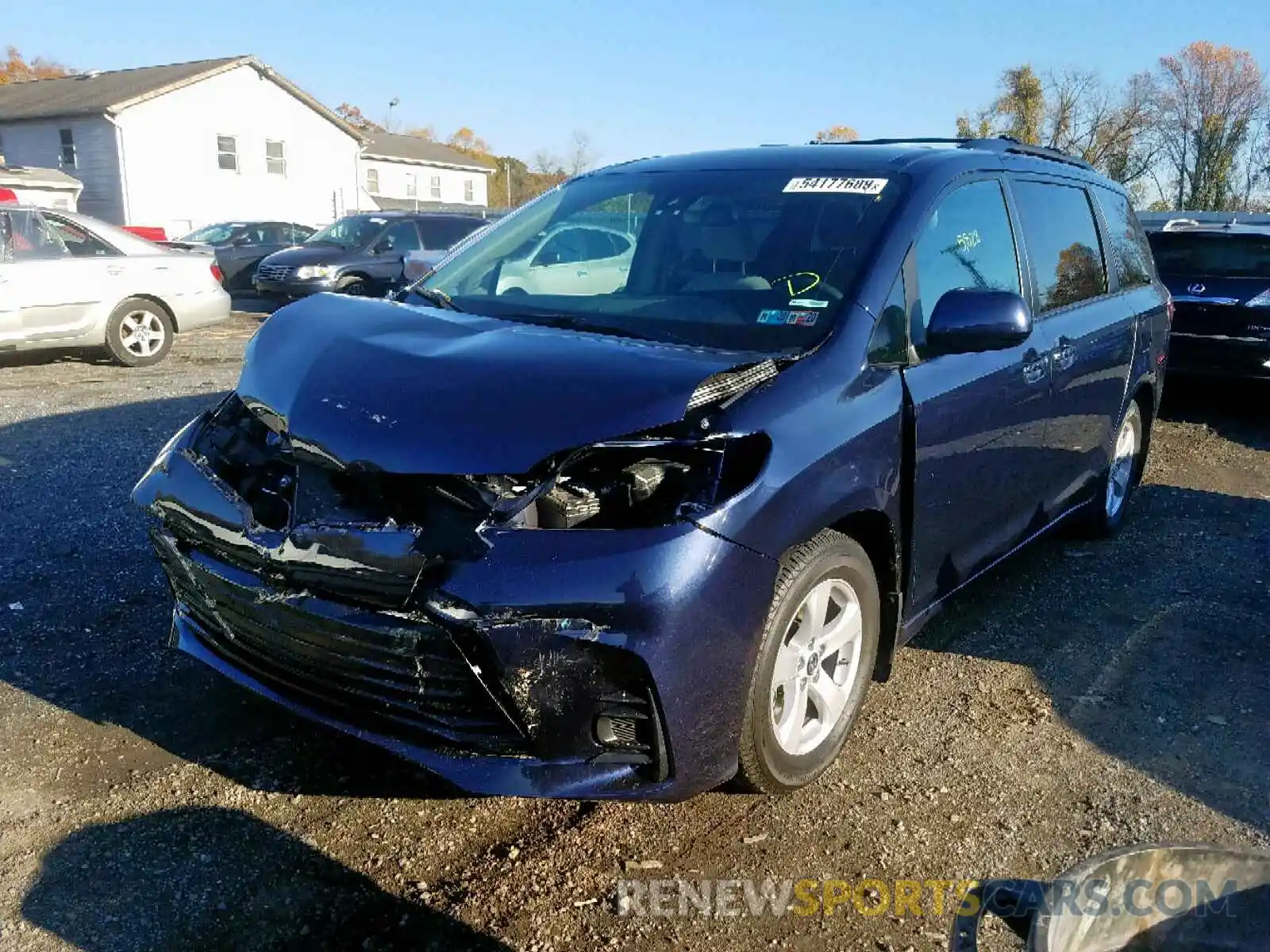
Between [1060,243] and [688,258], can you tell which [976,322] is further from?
[1060,243]

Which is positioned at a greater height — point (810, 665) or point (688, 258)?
point (688, 258)

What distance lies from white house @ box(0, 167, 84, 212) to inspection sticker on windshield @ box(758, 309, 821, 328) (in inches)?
964

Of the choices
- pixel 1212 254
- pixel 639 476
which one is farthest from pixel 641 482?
pixel 1212 254

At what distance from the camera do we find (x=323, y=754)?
3.22 m

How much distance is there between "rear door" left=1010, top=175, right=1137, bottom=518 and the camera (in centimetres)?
418

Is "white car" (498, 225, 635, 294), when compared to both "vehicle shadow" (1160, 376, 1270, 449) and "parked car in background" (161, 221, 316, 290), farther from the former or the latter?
"parked car in background" (161, 221, 316, 290)

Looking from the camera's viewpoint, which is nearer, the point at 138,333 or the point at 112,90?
the point at 138,333

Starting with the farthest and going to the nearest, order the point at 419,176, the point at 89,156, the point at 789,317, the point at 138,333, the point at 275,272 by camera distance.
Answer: the point at 419,176 → the point at 89,156 → the point at 275,272 → the point at 138,333 → the point at 789,317

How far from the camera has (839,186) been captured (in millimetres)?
3551

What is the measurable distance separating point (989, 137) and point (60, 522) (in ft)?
15.3

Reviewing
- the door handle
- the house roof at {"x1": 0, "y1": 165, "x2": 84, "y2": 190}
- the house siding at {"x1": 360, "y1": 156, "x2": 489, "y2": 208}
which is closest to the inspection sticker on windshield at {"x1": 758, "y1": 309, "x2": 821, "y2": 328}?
the door handle

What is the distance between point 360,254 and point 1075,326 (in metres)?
13.9

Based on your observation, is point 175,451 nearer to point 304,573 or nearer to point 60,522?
point 304,573

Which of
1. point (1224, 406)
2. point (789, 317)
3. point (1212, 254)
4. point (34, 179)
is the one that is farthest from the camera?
point (34, 179)
